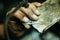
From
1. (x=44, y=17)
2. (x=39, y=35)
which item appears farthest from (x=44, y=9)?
(x=39, y=35)

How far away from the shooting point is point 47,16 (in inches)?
28.3

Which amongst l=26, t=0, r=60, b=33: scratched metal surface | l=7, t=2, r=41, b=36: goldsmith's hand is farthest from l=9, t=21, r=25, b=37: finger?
l=26, t=0, r=60, b=33: scratched metal surface

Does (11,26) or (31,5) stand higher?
→ (31,5)

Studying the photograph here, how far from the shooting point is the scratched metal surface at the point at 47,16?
26.3 inches

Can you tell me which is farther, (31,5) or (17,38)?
(17,38)

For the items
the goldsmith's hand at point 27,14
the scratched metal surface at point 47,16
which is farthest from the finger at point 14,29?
the scratched metal surface at point 47,16

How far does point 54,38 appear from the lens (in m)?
0.83

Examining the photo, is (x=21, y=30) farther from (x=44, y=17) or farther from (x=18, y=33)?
(x=44, y=17)

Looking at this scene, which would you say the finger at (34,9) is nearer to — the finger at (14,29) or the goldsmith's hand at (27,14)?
the goldsmith's hand at (27,14)

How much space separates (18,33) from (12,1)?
0.20 meters

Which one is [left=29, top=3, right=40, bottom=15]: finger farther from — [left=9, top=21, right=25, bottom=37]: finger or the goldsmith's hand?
[left=9, top=21, right=25, bottom=37]: finger

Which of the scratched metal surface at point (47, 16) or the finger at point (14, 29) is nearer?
the scratched metal surface at point (47, 16)

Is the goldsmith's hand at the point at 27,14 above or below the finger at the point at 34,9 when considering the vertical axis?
below

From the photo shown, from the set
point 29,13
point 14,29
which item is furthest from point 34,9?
point 14,29
